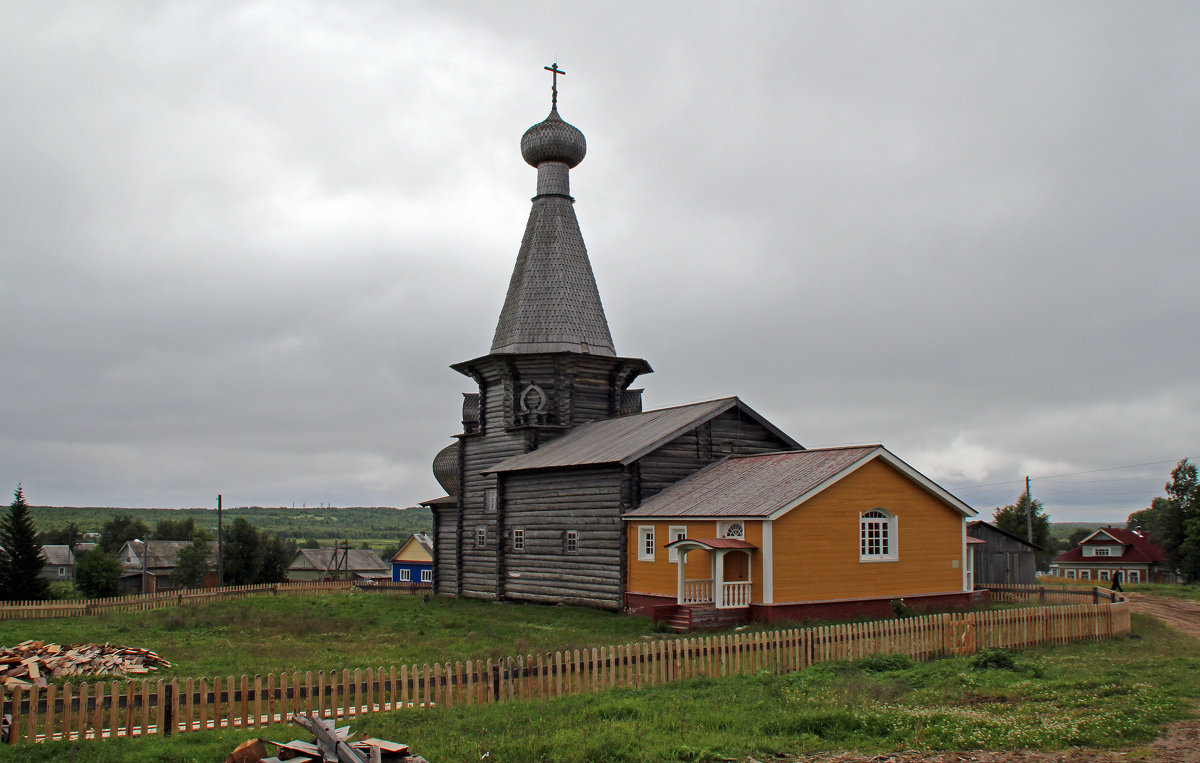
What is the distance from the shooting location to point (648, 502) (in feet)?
85.3

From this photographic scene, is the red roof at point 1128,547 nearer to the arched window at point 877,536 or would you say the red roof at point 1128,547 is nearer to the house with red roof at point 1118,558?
the house with red roof at point 1118,558

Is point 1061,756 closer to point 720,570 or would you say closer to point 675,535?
point 720,570

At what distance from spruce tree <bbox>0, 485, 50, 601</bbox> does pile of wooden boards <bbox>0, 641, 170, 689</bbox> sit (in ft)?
85.6

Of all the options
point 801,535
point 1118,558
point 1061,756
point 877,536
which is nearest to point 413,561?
point 1118,558

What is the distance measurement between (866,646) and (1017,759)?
21.2 feet

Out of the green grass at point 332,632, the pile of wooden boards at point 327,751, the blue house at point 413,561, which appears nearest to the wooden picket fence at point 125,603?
the green grass at point 332,632

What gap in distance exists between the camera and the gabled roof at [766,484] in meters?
22.2

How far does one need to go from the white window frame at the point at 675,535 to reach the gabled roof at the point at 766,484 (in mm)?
382

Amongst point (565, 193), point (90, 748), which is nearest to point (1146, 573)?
point (565, 193)

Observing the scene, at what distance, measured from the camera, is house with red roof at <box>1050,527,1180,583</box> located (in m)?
64.2

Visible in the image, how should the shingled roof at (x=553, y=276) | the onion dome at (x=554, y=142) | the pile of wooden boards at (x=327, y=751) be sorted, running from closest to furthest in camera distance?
the pile of wooden boards at (x=327, y=751) → the shingled roof at (x=553, y=276) → the onion dome at (x=554, y=142)

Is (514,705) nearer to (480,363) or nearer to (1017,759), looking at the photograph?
(1017,759)

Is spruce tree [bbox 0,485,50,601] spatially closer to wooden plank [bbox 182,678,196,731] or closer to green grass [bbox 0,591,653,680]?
green grass [bbox 0,591,653,680]

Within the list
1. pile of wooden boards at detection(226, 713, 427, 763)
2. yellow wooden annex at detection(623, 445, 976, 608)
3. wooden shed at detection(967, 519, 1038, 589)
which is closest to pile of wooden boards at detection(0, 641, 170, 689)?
pile of wooden boards at detection(226, 713, 427, 763)
